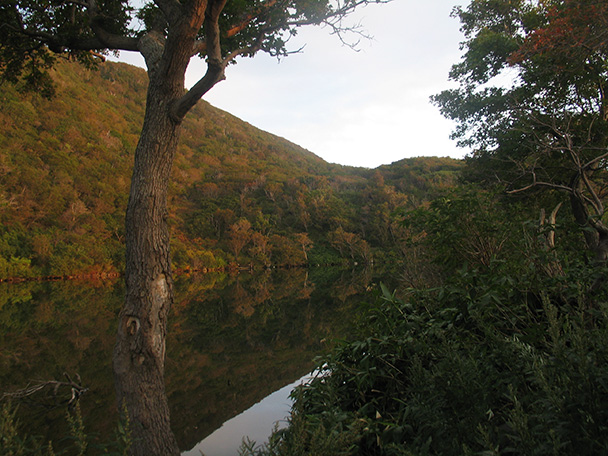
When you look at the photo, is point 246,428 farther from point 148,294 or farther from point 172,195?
point 172,195

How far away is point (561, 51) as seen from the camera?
4.66 metres

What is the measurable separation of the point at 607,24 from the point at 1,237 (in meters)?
30.3

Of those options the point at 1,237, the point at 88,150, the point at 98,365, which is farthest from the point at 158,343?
the point at 88,150

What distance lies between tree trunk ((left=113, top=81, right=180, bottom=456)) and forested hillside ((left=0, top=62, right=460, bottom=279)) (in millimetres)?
2465

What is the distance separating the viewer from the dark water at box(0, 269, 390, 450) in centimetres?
438

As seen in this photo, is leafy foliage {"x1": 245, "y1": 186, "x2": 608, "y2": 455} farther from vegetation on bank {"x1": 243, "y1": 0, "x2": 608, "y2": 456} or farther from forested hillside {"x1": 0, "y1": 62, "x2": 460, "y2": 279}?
forested hillside {"x1": 0, "y1": 62, "x2": 460, "y2": 279}

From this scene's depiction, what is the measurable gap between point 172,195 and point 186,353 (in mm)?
46557

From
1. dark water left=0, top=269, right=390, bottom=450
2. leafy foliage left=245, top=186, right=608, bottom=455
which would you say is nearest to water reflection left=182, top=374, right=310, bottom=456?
dark water left=0, top=269, right=390, bottom=450

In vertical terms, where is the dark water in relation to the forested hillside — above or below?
below

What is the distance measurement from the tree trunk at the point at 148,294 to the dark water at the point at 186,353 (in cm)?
69

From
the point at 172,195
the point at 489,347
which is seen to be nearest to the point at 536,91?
the point at 489,347

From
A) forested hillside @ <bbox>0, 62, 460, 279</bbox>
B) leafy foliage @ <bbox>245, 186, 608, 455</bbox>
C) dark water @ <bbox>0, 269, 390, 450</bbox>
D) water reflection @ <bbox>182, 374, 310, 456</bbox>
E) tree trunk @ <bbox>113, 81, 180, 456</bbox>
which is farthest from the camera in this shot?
forested hillside @ <bbox>0, 62, 460, 279</bbox>

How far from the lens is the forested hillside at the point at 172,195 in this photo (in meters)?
25.2

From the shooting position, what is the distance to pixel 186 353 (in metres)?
7.29
